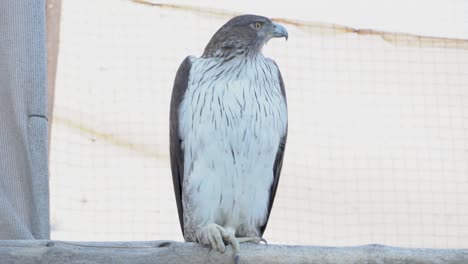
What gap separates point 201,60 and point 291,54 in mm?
1556

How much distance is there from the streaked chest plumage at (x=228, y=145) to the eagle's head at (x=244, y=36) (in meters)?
0.25

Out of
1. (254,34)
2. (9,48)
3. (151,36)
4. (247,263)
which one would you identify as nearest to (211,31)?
(151,36)

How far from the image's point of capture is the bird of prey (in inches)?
250

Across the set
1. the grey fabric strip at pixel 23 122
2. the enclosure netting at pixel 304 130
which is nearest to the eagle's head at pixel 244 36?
the grey fabric strip at pixel 23 122

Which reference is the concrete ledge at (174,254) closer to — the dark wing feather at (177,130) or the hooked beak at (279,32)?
the dark wing feather at (177,130)

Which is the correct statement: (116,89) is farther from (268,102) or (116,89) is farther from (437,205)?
(437,205)

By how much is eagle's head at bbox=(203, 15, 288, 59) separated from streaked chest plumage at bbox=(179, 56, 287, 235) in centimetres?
25

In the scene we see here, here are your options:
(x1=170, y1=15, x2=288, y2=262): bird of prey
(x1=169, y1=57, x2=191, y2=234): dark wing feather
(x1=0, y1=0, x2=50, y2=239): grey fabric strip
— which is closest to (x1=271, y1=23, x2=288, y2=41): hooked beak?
(x1=170, y1=15, x2=288, y2=262): bird of prey

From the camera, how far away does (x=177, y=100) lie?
657 centimetres

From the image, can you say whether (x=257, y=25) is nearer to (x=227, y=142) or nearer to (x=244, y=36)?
(x=244, y=36)

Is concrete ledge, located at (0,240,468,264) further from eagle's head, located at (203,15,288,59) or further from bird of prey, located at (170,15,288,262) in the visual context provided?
eagle's head, located at (203,15,288,59)

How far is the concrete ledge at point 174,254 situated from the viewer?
5.04 m

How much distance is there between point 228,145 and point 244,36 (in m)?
0.81

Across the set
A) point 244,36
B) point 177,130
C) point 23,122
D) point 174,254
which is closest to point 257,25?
point 244,36
